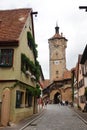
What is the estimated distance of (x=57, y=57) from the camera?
10425 cm

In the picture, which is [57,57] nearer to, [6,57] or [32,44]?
[32,44]

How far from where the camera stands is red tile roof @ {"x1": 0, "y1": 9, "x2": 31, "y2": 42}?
825 inches

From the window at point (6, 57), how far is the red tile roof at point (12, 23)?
0.93 metres

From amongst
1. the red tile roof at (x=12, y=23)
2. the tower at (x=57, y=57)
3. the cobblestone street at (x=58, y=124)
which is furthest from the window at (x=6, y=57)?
the tower at (x=57, y=57)

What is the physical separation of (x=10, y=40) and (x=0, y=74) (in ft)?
8.99

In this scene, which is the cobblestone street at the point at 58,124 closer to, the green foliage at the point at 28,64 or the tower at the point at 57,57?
the green foliage at the point at 28,64

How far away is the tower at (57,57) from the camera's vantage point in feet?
337

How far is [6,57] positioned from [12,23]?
4.29 meters

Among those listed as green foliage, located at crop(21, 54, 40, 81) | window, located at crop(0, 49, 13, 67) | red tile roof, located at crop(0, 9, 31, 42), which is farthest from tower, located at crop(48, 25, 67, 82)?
window, located at crop(0, 49, 13, 67)

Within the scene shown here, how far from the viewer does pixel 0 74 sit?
66.3 feet

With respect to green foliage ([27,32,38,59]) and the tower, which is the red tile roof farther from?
the tower

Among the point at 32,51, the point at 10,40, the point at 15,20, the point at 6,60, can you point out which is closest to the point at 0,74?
the point at 6,60

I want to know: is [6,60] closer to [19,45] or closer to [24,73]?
[19,45]

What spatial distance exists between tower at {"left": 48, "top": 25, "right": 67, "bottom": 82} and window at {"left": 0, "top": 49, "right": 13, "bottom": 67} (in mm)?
81103
